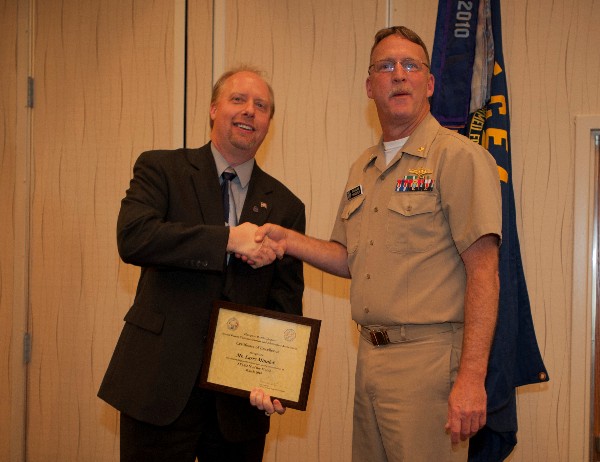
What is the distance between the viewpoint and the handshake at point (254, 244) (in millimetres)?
1909

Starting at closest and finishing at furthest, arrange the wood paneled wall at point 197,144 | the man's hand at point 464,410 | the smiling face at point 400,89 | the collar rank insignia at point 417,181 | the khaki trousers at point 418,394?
the man's hand at point 464,410 → the khaki trousers at point 418,394 → the collar rank insignia at point 417,181 → the smiling face at point 400,89 → the wood paneled wall at point 197,144

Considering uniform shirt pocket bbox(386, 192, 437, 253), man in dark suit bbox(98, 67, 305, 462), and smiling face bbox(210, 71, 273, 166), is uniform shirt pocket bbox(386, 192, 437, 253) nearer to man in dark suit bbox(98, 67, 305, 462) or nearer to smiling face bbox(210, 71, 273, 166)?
man in dark suit bbox(98, 67, 305, 462)

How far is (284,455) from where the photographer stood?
3.18m

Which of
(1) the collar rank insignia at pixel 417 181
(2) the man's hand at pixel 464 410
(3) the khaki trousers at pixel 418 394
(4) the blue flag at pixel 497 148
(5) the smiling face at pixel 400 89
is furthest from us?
(4) the blue flag at pixel 497 148

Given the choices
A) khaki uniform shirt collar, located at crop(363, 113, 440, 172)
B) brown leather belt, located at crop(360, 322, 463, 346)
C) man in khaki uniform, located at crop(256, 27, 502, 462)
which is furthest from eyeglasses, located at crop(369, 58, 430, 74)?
brown leather belt, located at crop(360, 322, 463, 346)

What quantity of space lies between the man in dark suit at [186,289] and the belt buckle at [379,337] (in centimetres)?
36

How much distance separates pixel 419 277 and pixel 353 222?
0.37 meters

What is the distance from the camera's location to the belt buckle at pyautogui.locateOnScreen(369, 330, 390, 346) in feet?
6.27

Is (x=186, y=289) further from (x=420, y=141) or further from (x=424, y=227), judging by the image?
(x=420, y=141)

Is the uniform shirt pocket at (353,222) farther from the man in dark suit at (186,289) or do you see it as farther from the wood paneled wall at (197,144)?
the wood paneled wall at (197,144)

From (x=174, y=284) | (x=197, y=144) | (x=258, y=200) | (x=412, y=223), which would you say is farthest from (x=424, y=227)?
(x=197, y=144)

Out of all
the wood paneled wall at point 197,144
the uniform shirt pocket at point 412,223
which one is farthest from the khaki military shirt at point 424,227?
the wood paneled wall at point 197,144

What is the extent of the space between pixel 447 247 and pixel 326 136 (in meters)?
1.45

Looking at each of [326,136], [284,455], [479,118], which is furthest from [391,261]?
[284,455]
